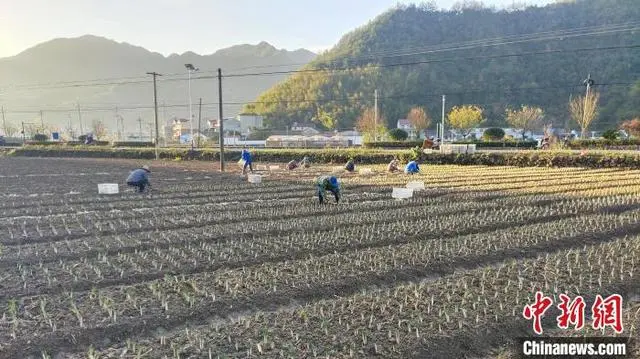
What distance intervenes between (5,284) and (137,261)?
1923 millimetres

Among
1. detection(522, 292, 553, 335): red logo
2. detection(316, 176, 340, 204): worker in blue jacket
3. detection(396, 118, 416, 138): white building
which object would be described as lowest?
detection(522, 292, 553, 335): red logo

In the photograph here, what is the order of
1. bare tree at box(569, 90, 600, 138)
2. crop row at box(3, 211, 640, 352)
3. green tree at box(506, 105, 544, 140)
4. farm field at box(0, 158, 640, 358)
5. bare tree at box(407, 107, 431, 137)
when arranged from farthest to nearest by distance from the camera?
bare tree at box(407, 107, 431, 137)
green tree at box(506, 105, 544, 140)
bare tree at box(569, 90, 600, 138)
crop row at box(3, 211, 640, 352)
farm field at box(0, 158, 640, 358)

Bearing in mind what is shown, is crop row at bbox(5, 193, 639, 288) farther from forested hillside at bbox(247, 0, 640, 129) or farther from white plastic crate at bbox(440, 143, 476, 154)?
forested hillside at bbox(247, 0, 640, 129)

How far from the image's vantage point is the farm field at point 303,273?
513 centimetres

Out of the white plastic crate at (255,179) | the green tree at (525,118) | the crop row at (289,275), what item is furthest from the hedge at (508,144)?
the crop row at (289,275)

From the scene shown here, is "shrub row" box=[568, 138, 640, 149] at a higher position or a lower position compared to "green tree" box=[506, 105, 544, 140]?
lower

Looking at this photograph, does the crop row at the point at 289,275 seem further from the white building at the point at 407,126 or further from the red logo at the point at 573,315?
the white building at the point at 407,126

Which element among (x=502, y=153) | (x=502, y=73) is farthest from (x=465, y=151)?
(x=502, y=73)

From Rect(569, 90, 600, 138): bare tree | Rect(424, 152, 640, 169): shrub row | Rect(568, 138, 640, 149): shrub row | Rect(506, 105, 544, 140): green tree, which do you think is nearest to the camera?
Rect(424, 152, 640, 169): shrub row

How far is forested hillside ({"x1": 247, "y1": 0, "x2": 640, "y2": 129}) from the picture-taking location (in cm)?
6519

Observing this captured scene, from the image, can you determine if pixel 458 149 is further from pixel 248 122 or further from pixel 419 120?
pixel 248 122

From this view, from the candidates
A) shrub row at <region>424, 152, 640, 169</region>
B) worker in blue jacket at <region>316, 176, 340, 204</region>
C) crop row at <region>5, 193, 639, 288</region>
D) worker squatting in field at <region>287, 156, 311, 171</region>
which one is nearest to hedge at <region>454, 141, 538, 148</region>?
shrub row at <region>424, 152, 640, 169</region>

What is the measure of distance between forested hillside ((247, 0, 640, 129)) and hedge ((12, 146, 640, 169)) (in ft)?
79.0

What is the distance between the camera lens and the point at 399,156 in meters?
31.0
